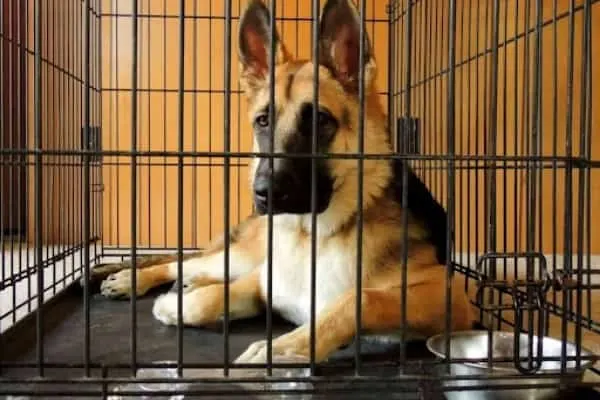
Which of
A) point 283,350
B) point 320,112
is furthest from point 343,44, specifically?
point 283,350

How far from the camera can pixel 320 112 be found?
162 cm

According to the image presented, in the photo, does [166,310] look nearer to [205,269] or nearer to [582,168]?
[205,269]

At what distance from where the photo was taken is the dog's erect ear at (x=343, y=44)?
4.81 feet

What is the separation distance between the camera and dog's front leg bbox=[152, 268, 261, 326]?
183cm

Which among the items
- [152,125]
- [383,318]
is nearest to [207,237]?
[152,125]

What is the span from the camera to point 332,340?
1395 millimetres

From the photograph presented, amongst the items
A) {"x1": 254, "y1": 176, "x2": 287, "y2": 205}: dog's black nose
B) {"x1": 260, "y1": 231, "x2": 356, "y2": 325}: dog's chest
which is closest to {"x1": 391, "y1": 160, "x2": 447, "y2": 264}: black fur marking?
{"x1": 260, "y1": 231, "x2": 356, "y2": 325}: dog's chest

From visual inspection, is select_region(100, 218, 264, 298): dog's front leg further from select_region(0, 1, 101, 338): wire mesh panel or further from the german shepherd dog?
the german shepherd dog

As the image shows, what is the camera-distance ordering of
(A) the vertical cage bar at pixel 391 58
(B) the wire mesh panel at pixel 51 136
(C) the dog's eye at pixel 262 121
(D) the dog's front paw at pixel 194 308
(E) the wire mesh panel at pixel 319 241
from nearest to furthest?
(E) the wire mesh panel at pixel 319 241
(C) the dog's eye at pixel 262 121
(D) the dog's front paw at pixel 194 308
(B) the wire mesh panel at pixel 51 136
(A) the vertical cage bar at pixel 391 58

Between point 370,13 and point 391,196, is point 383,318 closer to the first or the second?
point 391,196

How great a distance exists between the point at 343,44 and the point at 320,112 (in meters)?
0.18

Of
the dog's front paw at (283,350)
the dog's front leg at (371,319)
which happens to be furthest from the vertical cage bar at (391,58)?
the dog's front paw at (283,350)

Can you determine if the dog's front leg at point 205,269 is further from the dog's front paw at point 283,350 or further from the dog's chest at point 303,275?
the dog's front paw at point 283,350

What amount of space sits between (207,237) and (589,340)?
8.50 feet
